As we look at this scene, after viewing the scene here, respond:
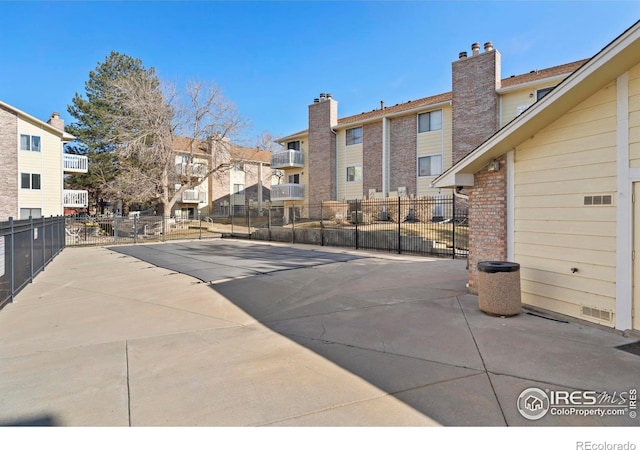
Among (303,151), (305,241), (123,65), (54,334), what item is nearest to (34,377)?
(54,334)

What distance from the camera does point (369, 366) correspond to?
4.24 metres

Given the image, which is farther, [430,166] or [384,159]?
[384,159]

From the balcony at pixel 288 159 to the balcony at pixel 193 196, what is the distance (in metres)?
10.9

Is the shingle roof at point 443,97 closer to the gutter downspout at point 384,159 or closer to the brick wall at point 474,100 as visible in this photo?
the gutter downspout at point 384,159

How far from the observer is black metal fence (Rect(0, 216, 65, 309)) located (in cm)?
742

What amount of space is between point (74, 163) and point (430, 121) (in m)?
28.3

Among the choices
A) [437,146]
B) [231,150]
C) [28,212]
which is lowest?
[28,212]

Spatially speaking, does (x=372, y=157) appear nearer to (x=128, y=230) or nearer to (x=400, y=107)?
(x=400, y=107)

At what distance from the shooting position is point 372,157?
1097 inches

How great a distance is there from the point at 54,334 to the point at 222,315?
2.51 meters

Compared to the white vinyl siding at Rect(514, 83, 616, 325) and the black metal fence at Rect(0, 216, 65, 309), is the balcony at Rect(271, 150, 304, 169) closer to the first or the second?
the black metal fence at Rect(0, 216, 65, 309)

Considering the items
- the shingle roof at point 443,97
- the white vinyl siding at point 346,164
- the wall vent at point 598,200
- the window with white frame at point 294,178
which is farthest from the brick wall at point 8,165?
A: the wall vent at point 598,200

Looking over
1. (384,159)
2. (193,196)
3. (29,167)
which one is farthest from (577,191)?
(193,196)

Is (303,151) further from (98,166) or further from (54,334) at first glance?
(54,334)
